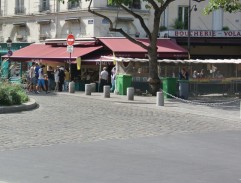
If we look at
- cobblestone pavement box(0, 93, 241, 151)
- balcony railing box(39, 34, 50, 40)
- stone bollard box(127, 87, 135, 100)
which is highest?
balcony railing box(39, 34, 50, 40)

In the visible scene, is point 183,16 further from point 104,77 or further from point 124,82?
point 124,82

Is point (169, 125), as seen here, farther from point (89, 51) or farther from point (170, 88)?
point (89, 51)

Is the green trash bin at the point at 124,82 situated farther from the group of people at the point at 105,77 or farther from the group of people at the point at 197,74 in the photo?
the group of people at the point at 197,74

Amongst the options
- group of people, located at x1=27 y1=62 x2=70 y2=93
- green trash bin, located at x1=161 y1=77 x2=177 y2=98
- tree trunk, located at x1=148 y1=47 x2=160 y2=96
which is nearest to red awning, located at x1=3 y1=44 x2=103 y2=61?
group of people, located at x1=27 y1=62 x2=70 y2=93

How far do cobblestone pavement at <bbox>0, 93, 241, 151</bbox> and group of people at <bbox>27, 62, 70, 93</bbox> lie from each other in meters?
8.11

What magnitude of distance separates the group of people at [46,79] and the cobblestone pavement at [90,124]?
8113mm

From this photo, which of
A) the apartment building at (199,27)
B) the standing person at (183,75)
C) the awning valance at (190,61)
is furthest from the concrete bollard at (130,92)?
the apartment building at (199,27)

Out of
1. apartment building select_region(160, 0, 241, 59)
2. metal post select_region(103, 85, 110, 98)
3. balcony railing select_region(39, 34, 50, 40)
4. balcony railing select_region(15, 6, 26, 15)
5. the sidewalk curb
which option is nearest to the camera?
the sidewalk curb

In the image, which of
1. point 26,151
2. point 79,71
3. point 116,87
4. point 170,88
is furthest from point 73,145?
point 79,71

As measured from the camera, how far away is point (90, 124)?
14516 mm

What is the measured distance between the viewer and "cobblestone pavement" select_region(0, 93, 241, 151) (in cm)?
1180

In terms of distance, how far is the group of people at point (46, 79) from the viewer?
93.2 ft

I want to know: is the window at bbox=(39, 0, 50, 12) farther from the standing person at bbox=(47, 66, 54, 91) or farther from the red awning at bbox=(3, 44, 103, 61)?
the standing person at bbox=(47, 66, 54, 91)

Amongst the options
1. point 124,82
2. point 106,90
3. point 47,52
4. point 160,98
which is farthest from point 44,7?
point 160,98
